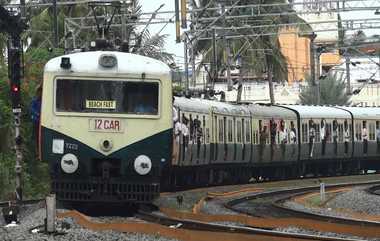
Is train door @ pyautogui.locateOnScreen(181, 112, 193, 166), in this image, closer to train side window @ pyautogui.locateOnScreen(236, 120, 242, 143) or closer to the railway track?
train side window @ pyautogui.locateOnScreen(236, 120, 242, 143)

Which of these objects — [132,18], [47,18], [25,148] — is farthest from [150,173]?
[47,18]

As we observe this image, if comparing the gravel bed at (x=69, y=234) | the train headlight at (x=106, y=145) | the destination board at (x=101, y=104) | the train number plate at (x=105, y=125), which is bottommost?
the gravel bed at (x=69, y=234)

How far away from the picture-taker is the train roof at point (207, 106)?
21.2m

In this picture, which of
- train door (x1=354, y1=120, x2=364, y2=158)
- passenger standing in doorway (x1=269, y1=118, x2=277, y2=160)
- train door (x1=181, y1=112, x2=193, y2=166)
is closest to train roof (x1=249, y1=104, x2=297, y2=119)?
passenger standing in doorway (x1=269, y1=118, x2=277, y2=160)

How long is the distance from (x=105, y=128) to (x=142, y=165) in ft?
2.74

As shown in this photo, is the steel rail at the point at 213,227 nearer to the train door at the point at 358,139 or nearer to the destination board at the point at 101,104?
the destination board at the point at 101,104

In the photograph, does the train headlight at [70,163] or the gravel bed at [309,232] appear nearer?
the gravel bed at [309,232]

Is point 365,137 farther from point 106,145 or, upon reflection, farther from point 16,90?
point 106,145

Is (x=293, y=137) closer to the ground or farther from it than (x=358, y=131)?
farther from it

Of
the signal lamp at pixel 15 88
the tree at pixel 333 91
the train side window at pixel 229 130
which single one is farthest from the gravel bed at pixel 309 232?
the tree at pixel 333 91

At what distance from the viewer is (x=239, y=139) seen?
27.5 metres

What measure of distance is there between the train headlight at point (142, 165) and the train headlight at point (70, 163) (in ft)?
3.14

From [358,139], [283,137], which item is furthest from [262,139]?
[358,139]

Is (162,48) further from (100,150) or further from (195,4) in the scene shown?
(100,150)
